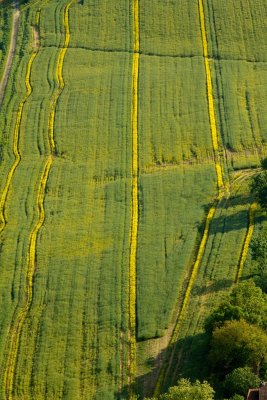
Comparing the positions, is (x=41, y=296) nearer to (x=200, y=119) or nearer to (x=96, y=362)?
(x=96, y=362)

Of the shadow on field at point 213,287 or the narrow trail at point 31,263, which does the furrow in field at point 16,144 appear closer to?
the narrow trail at point 31,263

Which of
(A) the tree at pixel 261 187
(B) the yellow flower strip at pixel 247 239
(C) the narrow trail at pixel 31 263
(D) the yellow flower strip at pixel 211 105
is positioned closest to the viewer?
(C) the narrow trail at pixel 31 263

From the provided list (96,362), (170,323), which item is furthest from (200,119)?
(96,362)

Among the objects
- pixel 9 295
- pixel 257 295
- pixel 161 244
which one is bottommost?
pixel 9 295

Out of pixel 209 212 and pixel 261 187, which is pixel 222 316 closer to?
pixel 261 187

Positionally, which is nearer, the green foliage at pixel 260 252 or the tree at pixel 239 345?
the tree at pixel 239 345

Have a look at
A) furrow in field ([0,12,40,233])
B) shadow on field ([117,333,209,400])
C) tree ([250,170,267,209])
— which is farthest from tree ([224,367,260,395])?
furrow in field ([0,12,40,233])

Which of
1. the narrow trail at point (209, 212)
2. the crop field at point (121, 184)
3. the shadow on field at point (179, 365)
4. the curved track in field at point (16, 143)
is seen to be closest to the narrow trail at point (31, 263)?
the crop field at point (121, 184)
